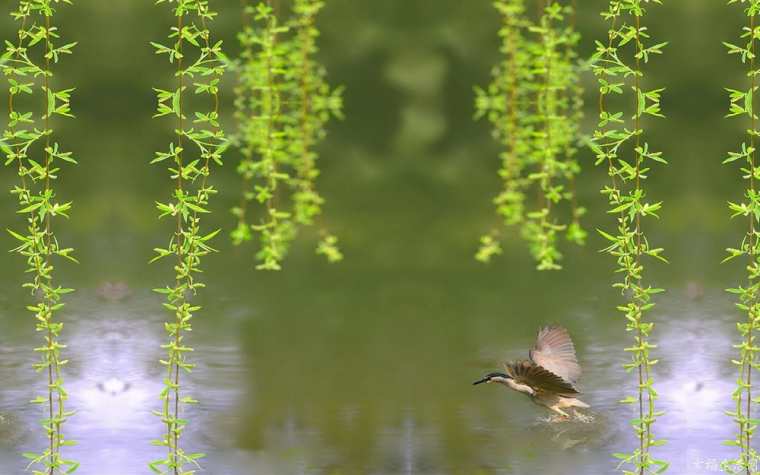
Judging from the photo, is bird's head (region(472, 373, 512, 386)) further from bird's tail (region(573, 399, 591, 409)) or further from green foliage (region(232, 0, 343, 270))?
green foliage (region(232, 0, 343, 270))

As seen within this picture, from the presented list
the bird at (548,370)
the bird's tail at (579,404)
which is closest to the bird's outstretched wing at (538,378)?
the bird at (548,370)

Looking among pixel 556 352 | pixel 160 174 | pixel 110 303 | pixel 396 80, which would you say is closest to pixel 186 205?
pixel 556 352

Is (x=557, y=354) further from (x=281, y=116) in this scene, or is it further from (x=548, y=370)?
(x=281, y=116)

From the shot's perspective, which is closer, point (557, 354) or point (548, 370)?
point (548, 370)

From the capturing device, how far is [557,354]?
5195 mm

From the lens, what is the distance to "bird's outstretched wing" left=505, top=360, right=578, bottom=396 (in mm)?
4965

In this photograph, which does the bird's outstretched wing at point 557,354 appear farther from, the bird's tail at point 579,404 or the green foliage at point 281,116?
the green foliage at point 281,116

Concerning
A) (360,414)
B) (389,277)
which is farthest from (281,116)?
(360,414)

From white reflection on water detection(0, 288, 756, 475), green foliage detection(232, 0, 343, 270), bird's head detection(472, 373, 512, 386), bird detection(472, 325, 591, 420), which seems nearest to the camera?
white reflection on water detection(0, 288, 756, 475)

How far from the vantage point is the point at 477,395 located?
17.9ft

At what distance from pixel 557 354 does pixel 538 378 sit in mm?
167

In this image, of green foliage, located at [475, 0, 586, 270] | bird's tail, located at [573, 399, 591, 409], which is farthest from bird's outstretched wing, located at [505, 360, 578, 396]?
green foliage, located at [475, 0, 586, 270]

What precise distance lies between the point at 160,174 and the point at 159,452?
4406mm

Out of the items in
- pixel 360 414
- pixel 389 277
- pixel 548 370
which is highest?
pixel 389 277
